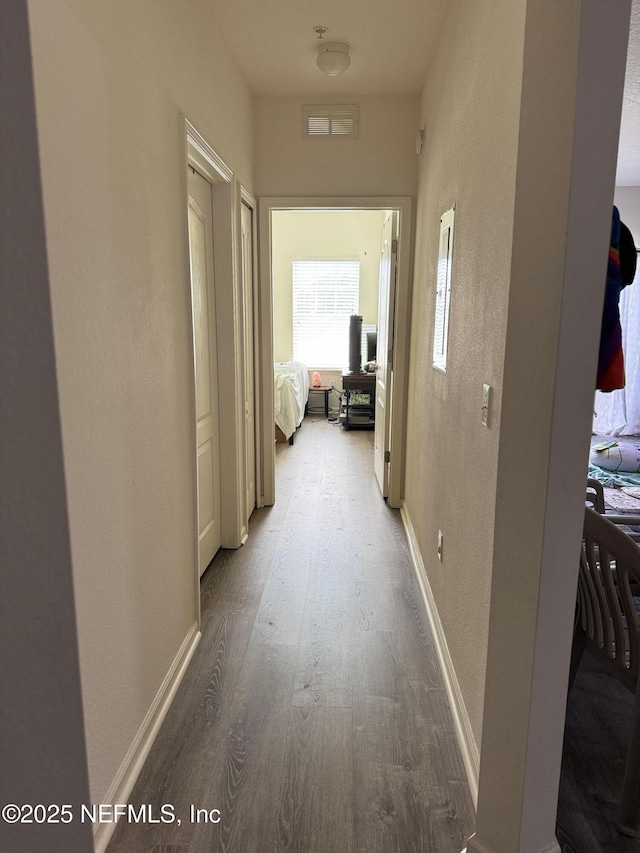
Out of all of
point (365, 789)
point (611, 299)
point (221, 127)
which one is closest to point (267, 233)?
point (221, 127)

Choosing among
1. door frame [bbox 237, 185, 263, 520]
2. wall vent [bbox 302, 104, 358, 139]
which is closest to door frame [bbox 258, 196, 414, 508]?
door frame [bbox 237, 185, 263, 520]

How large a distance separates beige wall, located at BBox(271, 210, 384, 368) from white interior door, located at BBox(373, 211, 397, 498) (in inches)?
126

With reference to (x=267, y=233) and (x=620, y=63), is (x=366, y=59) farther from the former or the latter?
(x=620, y=63)

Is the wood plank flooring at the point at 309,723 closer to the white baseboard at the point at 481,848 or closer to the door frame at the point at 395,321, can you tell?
the white baseboard at the point at 481,848

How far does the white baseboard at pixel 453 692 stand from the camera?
1.61 metres

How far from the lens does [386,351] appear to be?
4066mm

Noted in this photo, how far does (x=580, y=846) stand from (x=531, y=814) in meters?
0.32

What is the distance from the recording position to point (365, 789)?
1.60 m

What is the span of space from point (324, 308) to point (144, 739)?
6546mm

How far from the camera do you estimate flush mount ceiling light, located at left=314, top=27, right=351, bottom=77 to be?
280 centimetres

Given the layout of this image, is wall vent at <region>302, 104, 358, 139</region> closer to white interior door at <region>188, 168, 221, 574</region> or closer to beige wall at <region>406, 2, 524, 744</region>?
beige wall at <region>406, 2, 524, 744</region>

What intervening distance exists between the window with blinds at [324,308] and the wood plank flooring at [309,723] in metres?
4.86

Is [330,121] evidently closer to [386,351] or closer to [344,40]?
[344,40]

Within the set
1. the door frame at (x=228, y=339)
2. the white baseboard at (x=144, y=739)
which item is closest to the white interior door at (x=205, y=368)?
the door frame at (x=228, y=339)
